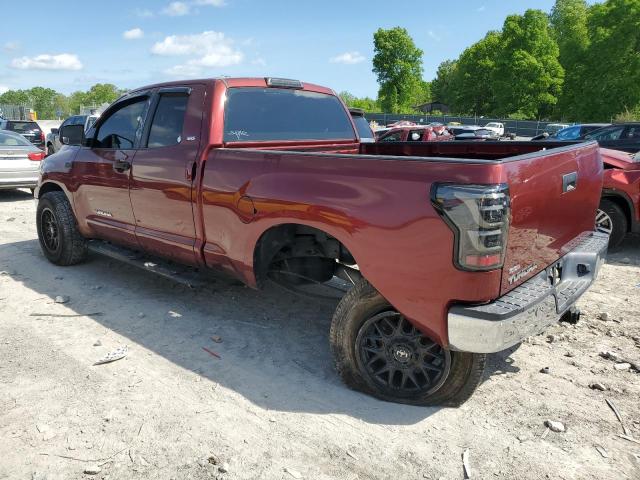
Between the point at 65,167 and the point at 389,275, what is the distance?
171 inches

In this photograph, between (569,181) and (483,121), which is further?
(483,121)

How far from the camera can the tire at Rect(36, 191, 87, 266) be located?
5.61 metres

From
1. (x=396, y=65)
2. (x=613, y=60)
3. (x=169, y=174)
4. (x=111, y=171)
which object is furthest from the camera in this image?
(x=396, y=65)

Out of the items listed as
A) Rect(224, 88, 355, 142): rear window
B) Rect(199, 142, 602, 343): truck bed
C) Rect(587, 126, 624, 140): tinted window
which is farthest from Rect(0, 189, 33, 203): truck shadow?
Rect(587, 126, 624, 140): tinted window

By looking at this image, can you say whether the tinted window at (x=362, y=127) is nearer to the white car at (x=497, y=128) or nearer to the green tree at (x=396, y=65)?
the white car at (x=497, y=128)

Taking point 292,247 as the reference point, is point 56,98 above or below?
above

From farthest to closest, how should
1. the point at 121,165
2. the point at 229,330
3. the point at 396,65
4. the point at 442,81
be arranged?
the point at 442,81 → the point at 396,65 → the point at 121,165 → the point at 229,330

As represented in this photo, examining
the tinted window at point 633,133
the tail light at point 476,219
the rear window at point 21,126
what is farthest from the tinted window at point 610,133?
the rear window at point 21,126

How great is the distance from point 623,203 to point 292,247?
464cm

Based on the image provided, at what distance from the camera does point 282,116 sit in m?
4.43

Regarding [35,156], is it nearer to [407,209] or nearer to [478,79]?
[407,209]

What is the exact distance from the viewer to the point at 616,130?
43.4ft

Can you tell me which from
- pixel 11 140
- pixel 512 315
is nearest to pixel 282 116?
pixel 512 315

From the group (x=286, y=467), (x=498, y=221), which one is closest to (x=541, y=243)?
(x=498, y=221)
